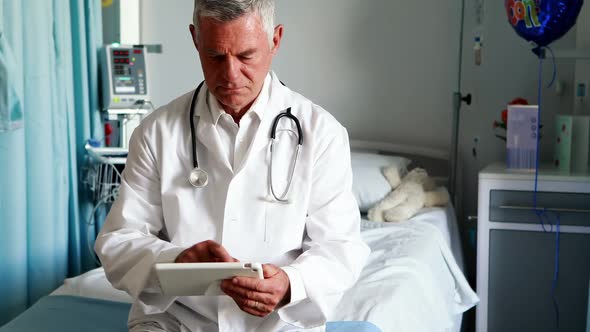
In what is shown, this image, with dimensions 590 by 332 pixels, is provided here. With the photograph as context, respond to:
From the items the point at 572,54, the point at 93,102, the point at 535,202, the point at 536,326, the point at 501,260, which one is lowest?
the point at 536,326

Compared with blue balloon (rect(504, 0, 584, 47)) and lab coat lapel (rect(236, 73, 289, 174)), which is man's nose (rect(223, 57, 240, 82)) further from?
blue balloon (rect(504, 0, 584, 47))

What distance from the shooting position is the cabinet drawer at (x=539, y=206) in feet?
8.96

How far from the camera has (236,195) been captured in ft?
5.26

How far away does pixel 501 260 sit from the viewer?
285 cm

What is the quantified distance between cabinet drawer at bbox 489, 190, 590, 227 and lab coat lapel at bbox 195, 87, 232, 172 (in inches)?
59.6

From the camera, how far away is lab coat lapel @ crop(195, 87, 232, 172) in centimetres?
162

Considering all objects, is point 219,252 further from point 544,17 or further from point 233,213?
point 544,17

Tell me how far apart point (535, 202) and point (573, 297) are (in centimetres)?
39

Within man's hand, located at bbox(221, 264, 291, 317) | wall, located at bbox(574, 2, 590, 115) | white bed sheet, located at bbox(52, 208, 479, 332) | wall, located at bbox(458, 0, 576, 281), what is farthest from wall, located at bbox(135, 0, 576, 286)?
man's hand, located at bbox(221, 264, 291, 317)

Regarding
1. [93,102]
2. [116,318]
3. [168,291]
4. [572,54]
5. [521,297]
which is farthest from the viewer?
[93,102]

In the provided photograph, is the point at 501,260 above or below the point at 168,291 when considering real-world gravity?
below

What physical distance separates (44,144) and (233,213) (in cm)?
164

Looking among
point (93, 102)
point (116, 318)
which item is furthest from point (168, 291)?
point (93, 102)

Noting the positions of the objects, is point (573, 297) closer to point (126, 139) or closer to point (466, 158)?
point (466, 158)
